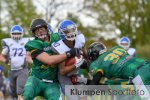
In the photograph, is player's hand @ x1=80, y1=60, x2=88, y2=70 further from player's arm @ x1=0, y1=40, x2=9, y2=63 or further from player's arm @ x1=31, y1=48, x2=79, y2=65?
player's arm @ x1=0, y1=40, x2=9, y2=63

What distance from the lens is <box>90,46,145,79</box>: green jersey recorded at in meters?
6.74

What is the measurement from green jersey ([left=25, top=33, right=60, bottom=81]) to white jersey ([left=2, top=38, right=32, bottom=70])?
4.43 m

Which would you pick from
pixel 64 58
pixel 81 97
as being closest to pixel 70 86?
pixel 81 97

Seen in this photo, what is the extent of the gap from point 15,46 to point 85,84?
4710 mm

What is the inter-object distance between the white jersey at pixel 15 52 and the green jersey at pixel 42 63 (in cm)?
443

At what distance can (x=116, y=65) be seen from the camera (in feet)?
22.2

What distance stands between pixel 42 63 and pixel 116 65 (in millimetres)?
1115

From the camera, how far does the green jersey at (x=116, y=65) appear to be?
22.1 feet

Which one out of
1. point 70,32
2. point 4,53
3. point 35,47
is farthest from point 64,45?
point 4,53

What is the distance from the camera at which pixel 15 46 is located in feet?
37.9

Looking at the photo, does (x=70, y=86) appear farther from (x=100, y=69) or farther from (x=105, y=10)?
(x=105, y=10)

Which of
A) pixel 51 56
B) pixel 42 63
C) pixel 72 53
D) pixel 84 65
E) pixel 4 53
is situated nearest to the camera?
pixel 72 53

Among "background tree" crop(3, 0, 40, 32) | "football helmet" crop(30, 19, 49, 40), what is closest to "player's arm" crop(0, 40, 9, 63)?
"football helmet" crop(30, 19, 49, 40)

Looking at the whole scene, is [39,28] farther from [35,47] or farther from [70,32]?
[70,32]
